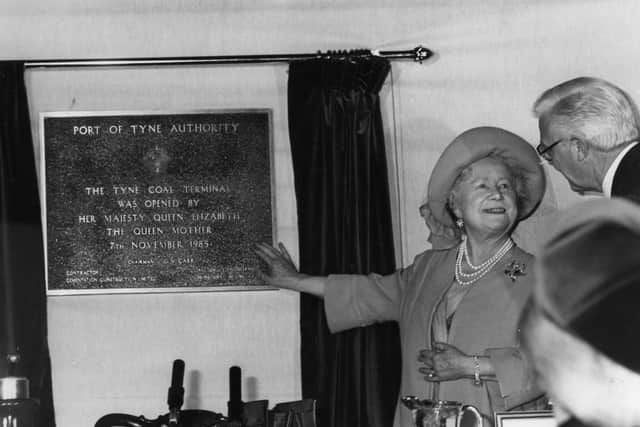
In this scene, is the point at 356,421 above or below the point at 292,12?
below

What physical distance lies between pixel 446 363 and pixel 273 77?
1571mm

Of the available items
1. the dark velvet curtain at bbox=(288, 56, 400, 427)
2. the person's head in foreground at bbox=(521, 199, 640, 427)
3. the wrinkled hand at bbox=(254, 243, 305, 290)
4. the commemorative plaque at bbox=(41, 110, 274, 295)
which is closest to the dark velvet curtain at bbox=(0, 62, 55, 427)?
the commemorative plaque at bbox=(41, 110, 274, 295)

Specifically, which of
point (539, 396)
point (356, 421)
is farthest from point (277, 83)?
point (539, 396)

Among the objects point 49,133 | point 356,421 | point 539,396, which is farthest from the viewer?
point 49,133

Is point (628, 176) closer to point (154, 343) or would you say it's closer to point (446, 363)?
point (446, 363)

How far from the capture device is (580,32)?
12.8ft

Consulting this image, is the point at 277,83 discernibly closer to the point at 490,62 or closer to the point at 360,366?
the point at 490,62

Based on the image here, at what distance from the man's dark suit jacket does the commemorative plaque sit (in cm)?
159

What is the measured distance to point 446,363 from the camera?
109 inches

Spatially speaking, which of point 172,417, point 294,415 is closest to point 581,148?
point 294,415

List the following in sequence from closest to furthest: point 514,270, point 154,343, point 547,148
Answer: point 547,148 < point 514,270 < point 154,343

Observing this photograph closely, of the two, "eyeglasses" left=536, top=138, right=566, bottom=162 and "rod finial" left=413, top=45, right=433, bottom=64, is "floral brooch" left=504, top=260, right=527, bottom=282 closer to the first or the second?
"eyeglasses" left=536, top=138, right=566, bottom=162

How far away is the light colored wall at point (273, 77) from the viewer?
12.0 ft

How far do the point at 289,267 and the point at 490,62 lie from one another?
4.07ft
